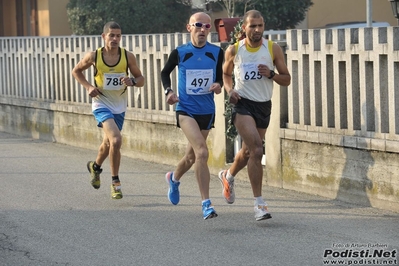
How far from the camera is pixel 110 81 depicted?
39.5 ft

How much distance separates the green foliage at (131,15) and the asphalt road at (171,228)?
19.9 metres

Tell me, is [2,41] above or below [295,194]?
above

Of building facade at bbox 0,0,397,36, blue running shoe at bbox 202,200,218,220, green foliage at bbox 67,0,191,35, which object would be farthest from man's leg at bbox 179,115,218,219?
building facade at bbox 0,0,397,36

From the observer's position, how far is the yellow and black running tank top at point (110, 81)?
12.0 m

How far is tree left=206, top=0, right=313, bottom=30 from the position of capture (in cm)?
3291

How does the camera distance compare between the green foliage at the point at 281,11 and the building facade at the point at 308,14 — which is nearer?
the green foliage at the point at 281,11

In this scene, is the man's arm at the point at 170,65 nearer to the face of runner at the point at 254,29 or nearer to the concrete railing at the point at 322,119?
the face of runner at the point at 254,29

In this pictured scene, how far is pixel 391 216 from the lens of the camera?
10219 millimetres

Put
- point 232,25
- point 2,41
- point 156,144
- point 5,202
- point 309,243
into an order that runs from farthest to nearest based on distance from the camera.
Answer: point 2,41, point 156,144, point 232,25, point 5,202, point 309,243

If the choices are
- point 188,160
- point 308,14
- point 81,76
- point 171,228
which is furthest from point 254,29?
point 308,14

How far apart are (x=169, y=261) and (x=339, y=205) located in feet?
10.6

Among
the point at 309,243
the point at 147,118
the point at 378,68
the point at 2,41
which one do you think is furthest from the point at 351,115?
the point at 2,41

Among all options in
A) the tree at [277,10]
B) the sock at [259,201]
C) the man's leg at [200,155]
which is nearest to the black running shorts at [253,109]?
the man's leg at [200,155]

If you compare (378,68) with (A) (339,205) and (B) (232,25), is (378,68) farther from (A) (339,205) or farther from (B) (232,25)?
(B) (232,25)
